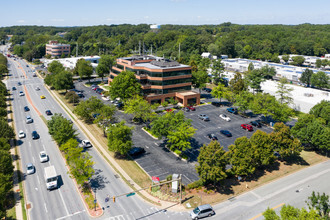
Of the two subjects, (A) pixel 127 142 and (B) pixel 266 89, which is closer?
(A) pixel 127 142

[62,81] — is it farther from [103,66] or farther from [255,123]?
[255,123]

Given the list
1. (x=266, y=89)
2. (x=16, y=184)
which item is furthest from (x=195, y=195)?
(x=266, y=89)

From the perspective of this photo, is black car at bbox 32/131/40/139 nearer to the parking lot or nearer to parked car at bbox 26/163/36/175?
parked car at bbox 26/163/36/175

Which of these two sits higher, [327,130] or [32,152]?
[327,130]

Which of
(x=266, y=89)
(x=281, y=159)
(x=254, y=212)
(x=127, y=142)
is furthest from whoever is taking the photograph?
(x=266, y=89)

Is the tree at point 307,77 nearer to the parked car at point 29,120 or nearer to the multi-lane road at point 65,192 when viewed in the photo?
the multi-lane road at point 65,192

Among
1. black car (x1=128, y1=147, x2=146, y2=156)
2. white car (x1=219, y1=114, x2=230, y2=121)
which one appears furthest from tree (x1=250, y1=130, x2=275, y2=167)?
white car (x1=219, y1=114, x2=230, y2=121)

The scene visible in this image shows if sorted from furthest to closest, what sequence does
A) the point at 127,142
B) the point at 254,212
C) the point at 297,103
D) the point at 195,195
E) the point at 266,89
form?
the point at 266,89 < the point at 297,103 < the point at 127,142 < the point at 195,195 < the point at 254,212

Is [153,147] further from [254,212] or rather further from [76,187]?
[254,212]
